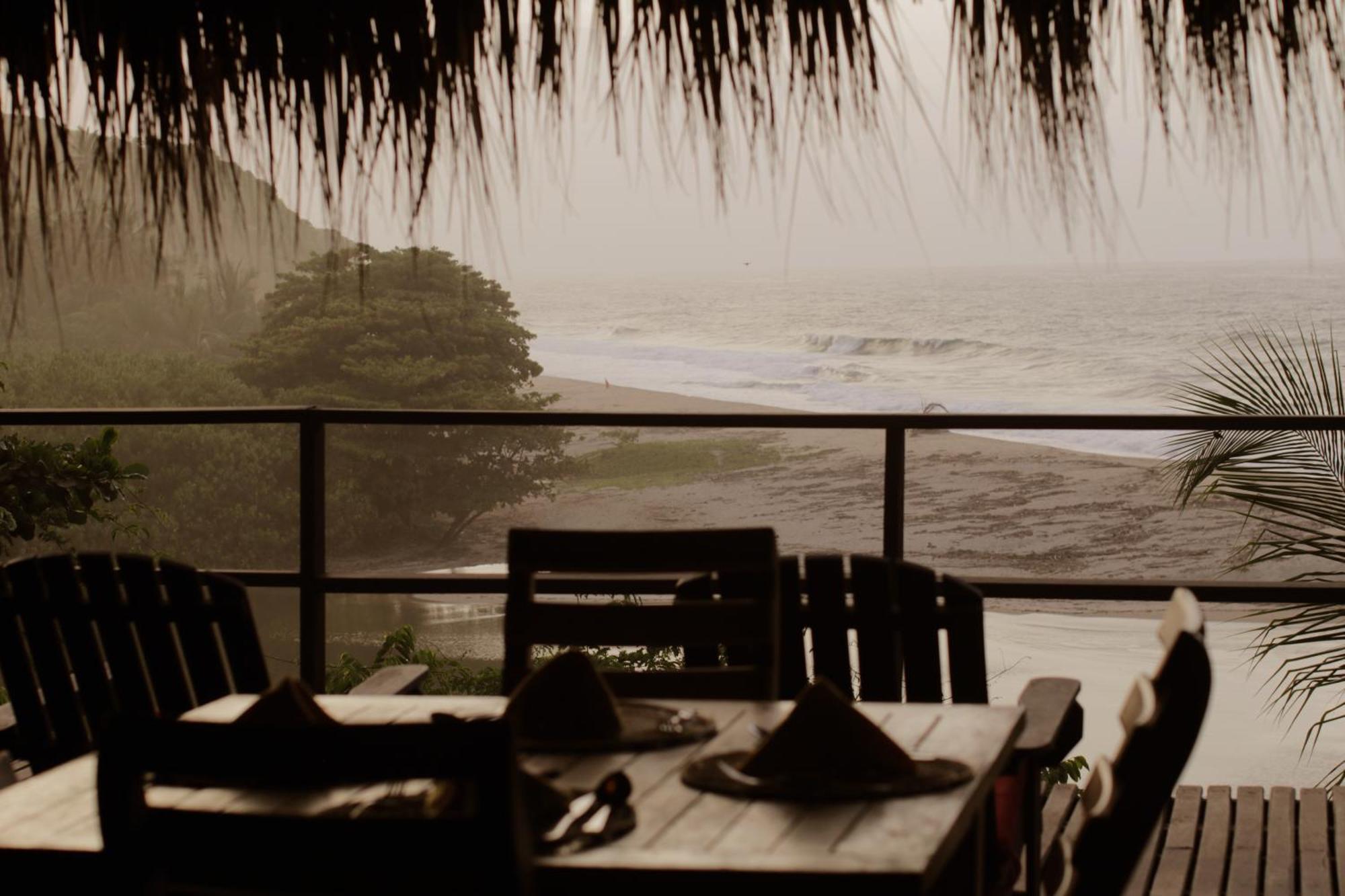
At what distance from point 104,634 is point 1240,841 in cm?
230

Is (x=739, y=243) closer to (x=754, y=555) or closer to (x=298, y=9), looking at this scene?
(x=298, y=9)

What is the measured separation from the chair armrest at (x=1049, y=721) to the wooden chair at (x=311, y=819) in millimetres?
1039

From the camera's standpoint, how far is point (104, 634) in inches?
103

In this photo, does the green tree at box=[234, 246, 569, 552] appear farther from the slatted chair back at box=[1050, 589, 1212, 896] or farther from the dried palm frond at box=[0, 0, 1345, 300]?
the slatted chair back at box=[1050, 589, 1212, 896]

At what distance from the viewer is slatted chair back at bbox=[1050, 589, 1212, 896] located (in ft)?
4.27

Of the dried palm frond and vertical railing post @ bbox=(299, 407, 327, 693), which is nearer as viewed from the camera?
the dried palm frond

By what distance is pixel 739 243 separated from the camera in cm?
174

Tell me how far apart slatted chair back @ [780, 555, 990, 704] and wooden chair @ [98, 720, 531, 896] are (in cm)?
144

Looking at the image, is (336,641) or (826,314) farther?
(826,314)

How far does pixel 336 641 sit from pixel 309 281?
6764 millimetres

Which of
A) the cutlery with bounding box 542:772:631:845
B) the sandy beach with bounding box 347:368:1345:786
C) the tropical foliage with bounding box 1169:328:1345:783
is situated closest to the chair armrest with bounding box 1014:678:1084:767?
the cutlery with bounding box 542:772:631:845

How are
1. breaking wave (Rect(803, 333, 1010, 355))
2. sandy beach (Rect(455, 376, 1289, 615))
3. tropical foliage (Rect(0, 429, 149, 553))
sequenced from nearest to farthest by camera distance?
tropical foliage (Rect(0, 429, 149, 553)), sandy beach (Rect(455, 376, 1289, 615)), breaking wave (Rect(803, 333, 1010, 355))

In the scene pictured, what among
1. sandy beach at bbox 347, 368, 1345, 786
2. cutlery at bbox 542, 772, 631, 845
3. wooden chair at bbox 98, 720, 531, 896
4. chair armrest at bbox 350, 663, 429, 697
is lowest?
sandy beach at bbox 347, 368, 1345, 786

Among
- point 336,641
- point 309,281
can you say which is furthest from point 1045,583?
point 309,281
